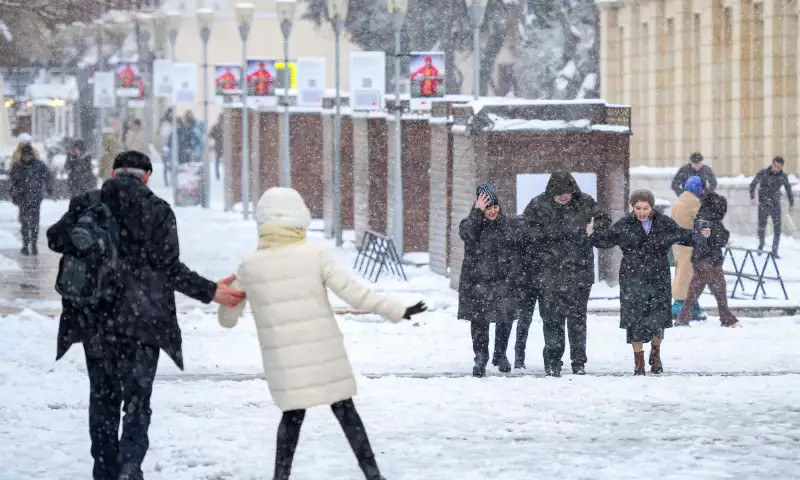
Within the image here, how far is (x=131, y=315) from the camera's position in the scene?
8172mm

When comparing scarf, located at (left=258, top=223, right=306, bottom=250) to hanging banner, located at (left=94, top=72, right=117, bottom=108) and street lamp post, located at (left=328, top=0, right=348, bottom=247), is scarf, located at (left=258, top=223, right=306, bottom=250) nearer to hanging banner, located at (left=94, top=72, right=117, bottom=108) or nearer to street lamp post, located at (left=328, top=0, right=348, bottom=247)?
street lamp post, located at (left=328, top=0, right=348, bottom=247)

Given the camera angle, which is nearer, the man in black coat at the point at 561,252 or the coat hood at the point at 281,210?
the coat hood at the point at 281,210

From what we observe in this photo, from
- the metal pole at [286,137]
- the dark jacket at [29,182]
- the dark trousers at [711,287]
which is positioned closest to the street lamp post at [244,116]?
the metal pole at [286,137]

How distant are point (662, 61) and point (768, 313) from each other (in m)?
23.3

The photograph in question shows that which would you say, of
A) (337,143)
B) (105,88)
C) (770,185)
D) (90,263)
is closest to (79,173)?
(337,143)

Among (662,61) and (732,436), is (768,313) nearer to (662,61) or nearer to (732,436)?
(732,436)

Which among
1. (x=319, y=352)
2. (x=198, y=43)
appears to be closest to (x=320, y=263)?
(x=319, y=352)

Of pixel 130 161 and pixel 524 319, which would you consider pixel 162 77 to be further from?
pixel 130 161

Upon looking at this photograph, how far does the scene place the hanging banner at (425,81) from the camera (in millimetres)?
26219

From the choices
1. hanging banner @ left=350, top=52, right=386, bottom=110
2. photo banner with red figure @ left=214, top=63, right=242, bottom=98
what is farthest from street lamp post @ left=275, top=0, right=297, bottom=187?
hanging banner @ left=350, top=52, right=386, bottom=110

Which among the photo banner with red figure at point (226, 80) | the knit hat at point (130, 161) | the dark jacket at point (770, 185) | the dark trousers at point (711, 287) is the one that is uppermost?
the photo banner with red figure at point (226, 80)

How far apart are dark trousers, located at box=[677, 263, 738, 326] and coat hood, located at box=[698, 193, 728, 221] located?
1.53 feet

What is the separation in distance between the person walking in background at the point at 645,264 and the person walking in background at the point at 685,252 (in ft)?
15.0

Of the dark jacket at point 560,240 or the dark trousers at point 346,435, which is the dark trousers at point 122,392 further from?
the dark jacket at point 560,240
